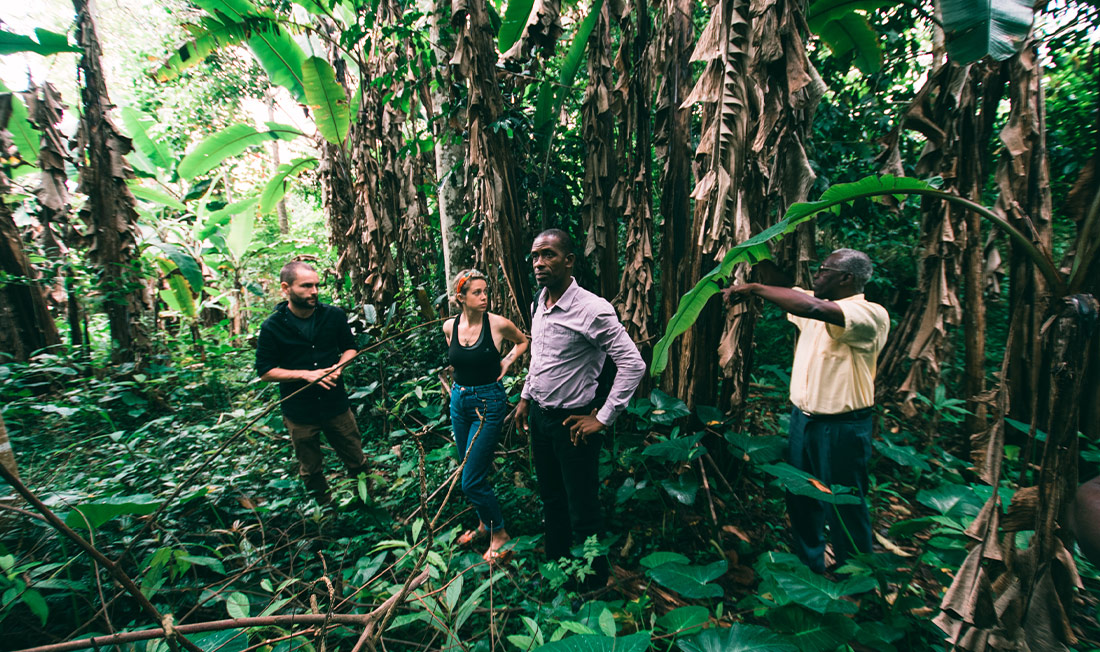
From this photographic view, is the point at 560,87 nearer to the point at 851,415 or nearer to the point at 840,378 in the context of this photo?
the point at 840,378

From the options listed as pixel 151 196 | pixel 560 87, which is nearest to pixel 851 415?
pixel 560 87

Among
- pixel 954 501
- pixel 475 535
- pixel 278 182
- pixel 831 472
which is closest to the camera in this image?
pixel 954 501

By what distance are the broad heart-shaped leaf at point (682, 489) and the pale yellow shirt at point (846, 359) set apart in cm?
74

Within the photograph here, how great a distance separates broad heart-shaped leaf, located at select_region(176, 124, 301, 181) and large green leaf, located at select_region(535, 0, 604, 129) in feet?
11.1

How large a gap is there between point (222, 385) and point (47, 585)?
3.43 m

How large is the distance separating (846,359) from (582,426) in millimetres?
1385

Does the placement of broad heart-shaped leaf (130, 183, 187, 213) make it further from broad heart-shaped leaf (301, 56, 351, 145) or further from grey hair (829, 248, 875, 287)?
grey hair (829, 248, 875, 287)

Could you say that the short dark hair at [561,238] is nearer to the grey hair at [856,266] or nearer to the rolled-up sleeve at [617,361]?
Answer: the rolled-up sleeve at [617,361]

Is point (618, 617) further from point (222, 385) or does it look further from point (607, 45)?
point (222, 385)

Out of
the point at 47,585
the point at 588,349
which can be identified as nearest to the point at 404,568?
the point at 47,585

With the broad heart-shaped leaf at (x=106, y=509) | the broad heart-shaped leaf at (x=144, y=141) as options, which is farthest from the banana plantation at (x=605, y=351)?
the broad heart-shaped leaf at (x=144, y=141)

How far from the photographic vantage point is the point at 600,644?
52.4 inches

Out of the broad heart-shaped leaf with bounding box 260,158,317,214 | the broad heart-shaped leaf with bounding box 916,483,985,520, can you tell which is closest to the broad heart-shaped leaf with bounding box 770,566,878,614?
the broad heart-shaped leaf with bounding box 916,483,985,520

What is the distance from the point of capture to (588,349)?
7.43 feet
